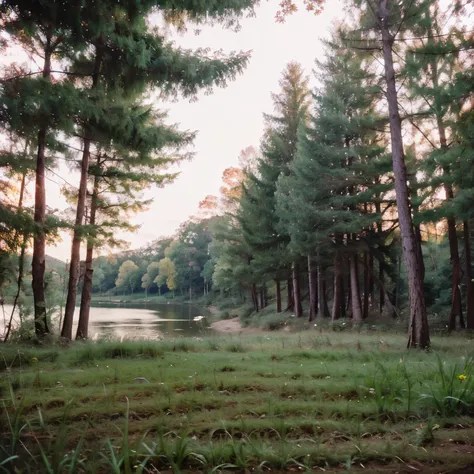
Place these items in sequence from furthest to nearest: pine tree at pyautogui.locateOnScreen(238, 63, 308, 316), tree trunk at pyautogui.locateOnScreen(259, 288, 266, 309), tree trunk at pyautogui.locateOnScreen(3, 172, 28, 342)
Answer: tree trunk at pyautogui.locateOnScreen(259, 288, 266, 309)
pine tree at pyautogui.locateOnScreen(238, 63, 308, 316)
tree trunk at pyautogui.locateOnScreen(3, 172, 28, 342)

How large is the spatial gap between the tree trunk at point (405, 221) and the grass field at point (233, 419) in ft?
9.89

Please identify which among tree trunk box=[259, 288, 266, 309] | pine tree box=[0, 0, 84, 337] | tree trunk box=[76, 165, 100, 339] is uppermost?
pine tree box=[0, 0, 84, 337]

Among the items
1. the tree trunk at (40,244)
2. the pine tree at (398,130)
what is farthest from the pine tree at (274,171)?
the tree trunk at (40,244)

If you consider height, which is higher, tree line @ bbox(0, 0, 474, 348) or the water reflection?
tree line @ bbox(0, 0, 474, 348)

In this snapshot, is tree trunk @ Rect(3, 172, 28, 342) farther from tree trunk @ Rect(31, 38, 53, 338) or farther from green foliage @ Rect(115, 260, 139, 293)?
green foliage @ Rect(115, 260, 139, 293)

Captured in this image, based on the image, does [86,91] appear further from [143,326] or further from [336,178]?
[143,326]

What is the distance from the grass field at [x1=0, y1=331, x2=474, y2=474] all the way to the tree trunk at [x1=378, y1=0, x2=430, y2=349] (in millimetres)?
3013

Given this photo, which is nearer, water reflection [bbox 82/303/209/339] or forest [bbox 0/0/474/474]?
→ forest [bbox 0/0/474/474]

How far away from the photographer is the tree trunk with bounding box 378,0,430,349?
357 inches

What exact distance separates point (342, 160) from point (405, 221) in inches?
391

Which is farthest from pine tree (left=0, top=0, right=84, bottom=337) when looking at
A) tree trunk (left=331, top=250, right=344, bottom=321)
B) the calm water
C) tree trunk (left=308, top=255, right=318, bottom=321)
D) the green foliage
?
the green foliage

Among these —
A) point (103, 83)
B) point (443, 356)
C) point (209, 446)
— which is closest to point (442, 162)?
point (443, 356)

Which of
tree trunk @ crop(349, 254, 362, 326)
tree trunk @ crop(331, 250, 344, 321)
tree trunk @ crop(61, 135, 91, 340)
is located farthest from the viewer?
tree trunk @ crop(331, 250, 344, 321)

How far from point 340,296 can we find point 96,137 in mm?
14853
